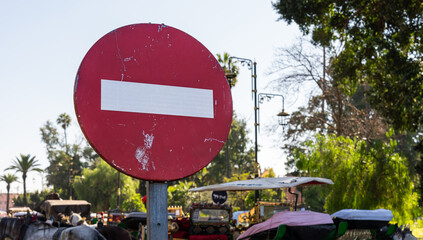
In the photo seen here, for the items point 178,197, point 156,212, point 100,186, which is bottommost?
point 178,197

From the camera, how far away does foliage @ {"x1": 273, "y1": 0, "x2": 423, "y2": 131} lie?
542 inches

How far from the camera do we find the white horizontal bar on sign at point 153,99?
2.47m

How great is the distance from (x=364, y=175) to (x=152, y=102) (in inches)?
845

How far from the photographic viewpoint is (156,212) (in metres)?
2.43

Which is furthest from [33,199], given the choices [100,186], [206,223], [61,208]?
[206,223]

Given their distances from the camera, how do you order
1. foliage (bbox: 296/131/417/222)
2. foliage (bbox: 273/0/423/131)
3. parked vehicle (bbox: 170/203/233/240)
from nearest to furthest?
parked vehicle (bbox: 170/203/233/240)
foliage (bbox: 273/0/423/131)
foliage (bbox: 296/131/417/222)

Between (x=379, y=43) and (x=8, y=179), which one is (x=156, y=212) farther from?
(x=8, y=179)

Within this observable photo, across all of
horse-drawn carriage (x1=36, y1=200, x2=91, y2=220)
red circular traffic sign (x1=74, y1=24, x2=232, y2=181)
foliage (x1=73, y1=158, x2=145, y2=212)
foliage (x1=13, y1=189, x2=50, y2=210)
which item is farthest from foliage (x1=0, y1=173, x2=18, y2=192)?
red circular traffic sign (x1=74, y1=24, x2=232, y2=181)

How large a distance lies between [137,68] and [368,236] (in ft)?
17.1

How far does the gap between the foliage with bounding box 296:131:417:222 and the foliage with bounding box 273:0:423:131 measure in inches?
248

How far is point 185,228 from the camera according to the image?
1173 centimetres

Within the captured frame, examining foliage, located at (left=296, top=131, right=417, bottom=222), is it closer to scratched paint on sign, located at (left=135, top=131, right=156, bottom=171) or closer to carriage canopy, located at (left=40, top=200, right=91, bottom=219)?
carriage canopy, located at (left=40, top=200, right=91, bottom=219)

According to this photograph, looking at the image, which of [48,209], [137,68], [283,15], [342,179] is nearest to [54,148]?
[48,209]

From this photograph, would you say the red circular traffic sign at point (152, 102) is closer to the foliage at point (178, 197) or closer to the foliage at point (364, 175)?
the foliage at point (364, 175)
